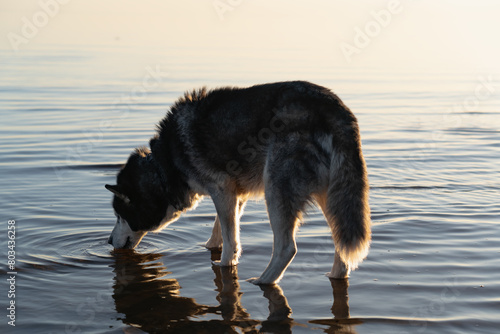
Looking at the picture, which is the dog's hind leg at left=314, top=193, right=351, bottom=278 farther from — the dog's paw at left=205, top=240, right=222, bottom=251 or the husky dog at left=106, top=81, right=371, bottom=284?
the dog's paw at left=205, top=240, right=222, bottom=251

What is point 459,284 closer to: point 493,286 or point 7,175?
point 493,286

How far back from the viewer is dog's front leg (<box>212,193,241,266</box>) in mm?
6410

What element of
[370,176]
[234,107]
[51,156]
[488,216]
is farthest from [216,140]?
[51,156]

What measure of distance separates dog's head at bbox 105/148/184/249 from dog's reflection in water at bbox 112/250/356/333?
0.48 m

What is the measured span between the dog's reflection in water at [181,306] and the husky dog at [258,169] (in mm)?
307

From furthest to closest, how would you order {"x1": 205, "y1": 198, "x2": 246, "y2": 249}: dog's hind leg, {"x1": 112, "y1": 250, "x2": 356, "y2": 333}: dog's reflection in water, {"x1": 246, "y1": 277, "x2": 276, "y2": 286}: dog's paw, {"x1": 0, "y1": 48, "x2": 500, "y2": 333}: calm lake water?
{"x1": 205, "y1": 198, "x2": 246, "y2": 249}: dog's hind leg → {"x1": 246, "y1": 277, "x2": 276, "y2": 286}: dog's paw → {"x1": 0, "y1": 48, "x2": 500, "y2": 333}: calm lake water → {"x1": 112, "y1": 250, "x2": 356, "y2": 333}: dog's reflection in water

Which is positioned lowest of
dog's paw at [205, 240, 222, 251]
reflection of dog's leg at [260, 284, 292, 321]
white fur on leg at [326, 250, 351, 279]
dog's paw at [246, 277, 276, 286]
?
reflection of dog's leg at [260, 284, 292, 321]

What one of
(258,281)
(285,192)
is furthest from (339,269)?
(285,192)

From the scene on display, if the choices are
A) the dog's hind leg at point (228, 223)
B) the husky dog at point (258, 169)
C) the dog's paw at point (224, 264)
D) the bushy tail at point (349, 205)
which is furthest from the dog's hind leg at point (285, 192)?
the dog's paw at point (224, 264)

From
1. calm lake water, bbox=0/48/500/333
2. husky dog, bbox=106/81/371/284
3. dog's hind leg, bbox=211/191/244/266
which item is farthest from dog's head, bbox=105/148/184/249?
dog's hind leg, bbox=211/191/244/266

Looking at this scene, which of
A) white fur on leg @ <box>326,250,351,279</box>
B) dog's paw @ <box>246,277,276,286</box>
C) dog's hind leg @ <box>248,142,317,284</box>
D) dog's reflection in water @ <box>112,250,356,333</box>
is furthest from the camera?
white fur on leg @ <box>326,250,351,279</box>

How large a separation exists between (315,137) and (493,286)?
2.14 metres

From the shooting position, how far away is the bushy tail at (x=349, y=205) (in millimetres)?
5535

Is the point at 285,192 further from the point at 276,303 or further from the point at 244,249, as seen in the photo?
the point at 244,249
